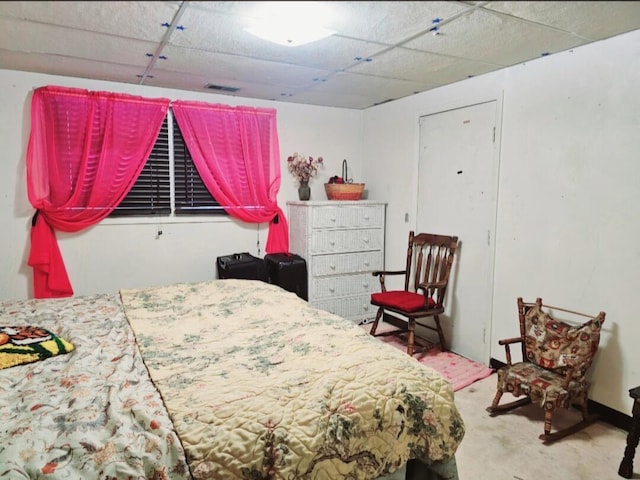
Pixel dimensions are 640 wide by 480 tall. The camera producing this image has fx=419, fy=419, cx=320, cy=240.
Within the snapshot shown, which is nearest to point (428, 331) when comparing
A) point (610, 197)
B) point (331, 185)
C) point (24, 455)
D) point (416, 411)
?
point (331, 185)

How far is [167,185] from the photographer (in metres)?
3.75

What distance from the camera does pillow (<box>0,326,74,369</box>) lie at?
170 centimetres

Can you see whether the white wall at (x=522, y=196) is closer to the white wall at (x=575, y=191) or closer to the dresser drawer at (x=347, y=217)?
the white wall at (x=575, y=191)

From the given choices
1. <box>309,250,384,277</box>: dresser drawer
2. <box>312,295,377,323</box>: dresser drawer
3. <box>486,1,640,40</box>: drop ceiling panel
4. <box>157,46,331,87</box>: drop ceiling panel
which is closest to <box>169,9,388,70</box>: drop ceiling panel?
<box>157,46,331,87</box>: drop ceiling panel

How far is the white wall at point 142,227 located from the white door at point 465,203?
3.62 ft

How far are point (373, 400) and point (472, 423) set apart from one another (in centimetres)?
136

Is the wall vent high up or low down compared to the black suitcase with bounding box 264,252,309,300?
up

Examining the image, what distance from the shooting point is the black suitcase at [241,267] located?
372cm

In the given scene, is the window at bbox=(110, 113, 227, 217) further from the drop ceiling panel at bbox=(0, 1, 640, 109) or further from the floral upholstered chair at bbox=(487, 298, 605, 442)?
the floral upholstered chair at bbox=(487, 298, 605, 442)

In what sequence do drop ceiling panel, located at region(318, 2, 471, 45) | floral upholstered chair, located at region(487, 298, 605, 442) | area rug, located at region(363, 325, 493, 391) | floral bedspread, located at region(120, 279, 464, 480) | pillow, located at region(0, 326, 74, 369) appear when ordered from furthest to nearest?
area rug, located at region(363, 325, 493, 391), floral upholstered chair, located at region(487, 298, 605, 442), drop ceiling panel, located at region(318, 2, 471, 45), pillow, located at region(0, 326, 74, 369), floral bedspread, located at region(120, 279, 464, 480)

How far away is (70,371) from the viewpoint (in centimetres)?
161

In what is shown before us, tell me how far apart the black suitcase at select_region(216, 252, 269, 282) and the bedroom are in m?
0.17

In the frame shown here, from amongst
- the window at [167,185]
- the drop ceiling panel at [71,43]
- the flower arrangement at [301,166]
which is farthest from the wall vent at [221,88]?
the flower arrangement at [301,166]

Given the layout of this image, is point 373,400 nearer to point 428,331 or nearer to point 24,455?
point 24,455
